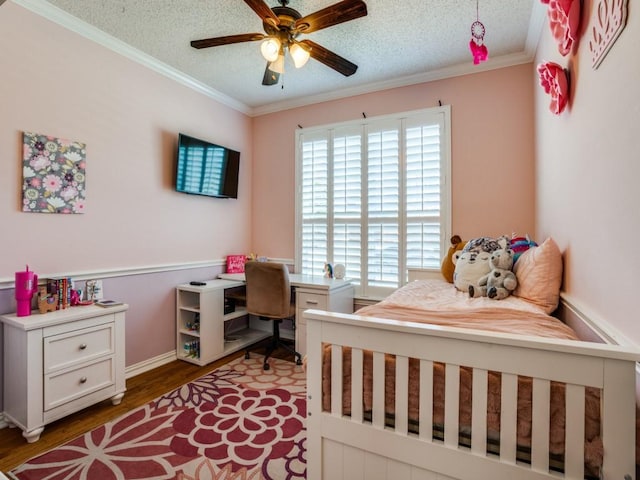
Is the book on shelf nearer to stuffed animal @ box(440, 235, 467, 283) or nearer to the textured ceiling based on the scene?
the textured ceiling

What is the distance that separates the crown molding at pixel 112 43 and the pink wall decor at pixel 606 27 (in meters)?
3.01

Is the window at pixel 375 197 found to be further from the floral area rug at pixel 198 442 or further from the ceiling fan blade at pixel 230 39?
the ceiling fan blade at pixel 230 39

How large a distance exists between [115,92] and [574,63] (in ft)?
9.94

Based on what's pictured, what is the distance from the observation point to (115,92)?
2586 mm

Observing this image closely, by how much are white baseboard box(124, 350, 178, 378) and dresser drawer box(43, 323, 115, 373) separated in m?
0.53

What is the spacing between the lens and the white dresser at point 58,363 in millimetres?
1834

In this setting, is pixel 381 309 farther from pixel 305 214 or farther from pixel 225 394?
pixel 305 214

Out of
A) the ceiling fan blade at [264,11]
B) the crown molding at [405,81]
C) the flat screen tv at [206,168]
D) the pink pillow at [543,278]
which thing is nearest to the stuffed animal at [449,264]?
the pink pillow at [543,278]

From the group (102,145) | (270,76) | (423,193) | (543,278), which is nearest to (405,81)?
(423,193)

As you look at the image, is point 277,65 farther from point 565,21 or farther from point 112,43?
point 565,21

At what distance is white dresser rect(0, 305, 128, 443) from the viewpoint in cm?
183

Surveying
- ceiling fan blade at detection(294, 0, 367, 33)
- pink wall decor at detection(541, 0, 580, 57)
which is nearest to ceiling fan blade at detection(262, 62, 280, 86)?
ceiling fan blade at detection(294, 0, 367, 33)

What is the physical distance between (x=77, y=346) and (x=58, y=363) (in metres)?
0.12

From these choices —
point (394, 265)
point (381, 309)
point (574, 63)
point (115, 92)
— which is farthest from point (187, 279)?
point (574, 63)
